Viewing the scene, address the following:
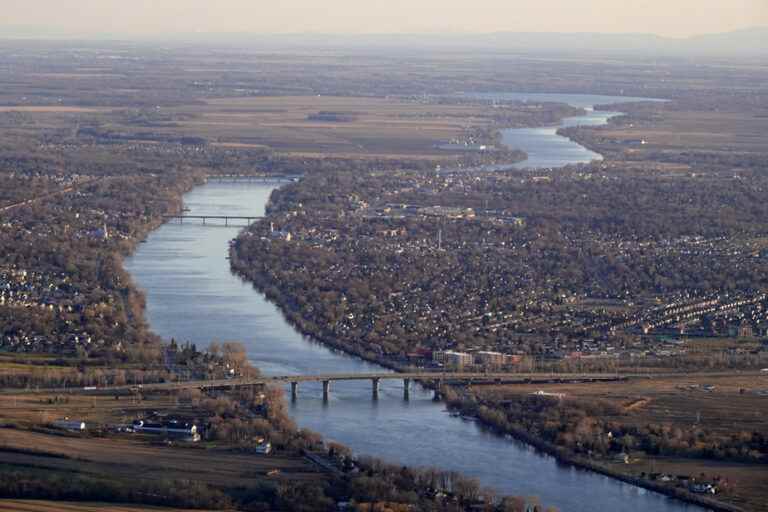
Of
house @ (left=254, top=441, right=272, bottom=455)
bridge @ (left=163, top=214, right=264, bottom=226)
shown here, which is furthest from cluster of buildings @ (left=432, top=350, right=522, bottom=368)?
bridge @ (left=163, top=214, right=264, bottom=226)

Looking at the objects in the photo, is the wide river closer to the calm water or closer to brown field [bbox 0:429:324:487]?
brown field [bbox 0:429:324:487]

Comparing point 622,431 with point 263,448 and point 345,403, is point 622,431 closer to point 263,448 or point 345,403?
point 345,403

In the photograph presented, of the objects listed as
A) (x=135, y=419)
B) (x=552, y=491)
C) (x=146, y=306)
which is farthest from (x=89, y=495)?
(x=146, y=306)

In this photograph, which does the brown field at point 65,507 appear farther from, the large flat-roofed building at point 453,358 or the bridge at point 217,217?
the bridge at point 217,217

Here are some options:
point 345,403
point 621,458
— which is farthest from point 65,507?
point 621,458

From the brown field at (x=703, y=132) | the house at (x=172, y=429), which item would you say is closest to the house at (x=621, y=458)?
the house at (x=172, y=429)
